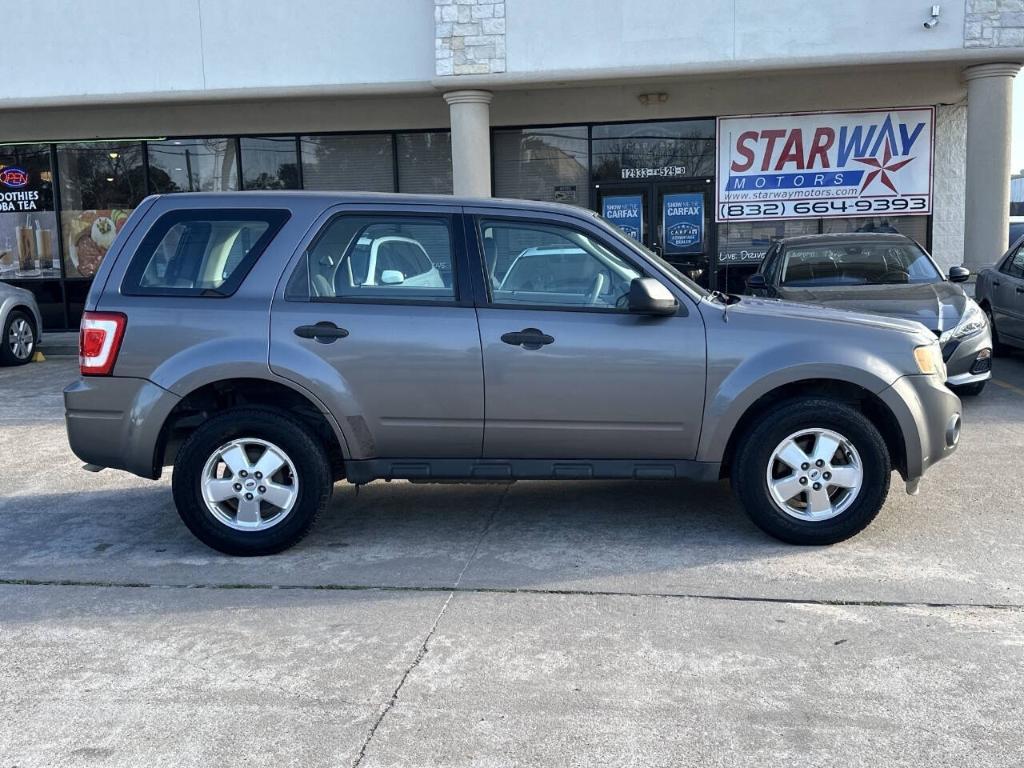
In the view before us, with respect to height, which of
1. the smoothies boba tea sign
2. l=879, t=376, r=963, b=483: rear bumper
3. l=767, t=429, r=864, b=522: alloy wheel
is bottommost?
l=767, t=429, r=864, b=522: alloy wheel

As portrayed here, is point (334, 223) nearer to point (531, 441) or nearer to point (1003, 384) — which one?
point (531, 441)

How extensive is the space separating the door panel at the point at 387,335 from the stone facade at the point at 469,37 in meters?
8.33

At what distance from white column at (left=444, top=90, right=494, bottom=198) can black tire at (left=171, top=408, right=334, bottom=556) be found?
28.2 ft

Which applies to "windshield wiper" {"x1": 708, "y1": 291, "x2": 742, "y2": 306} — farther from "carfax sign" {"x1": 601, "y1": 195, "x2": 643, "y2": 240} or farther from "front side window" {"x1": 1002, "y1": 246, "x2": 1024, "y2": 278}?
"carfax sign" {"x1": 601, "y1": 195, "x2": 643, "y2": 240}

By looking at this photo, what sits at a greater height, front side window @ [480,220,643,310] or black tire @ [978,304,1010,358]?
front side window @ [480,220,643,310]

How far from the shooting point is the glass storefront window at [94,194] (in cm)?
1602

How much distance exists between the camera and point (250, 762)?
10.6 ft

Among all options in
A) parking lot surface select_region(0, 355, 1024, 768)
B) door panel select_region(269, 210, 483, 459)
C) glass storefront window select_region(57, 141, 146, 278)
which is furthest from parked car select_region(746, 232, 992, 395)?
glass storefront window select_region(57, 141, 146, 278)

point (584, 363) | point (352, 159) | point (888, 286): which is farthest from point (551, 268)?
point (352, 159)

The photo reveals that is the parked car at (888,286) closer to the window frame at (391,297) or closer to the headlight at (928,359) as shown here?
the headlight at (928,359)

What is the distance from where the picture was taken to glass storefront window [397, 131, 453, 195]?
50.9 feet

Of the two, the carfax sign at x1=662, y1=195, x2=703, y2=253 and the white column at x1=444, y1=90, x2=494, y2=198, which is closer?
the white column at x1=444, y1=90, x2=494, y2=198

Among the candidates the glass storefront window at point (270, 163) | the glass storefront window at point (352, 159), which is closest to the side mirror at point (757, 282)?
the glass storefront window at point (352, 159)

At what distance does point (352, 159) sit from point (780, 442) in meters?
11.9
